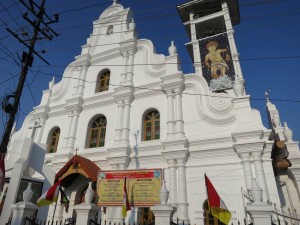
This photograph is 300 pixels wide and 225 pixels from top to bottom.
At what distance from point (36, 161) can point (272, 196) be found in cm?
1060

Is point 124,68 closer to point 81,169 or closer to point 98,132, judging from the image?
point 98,132

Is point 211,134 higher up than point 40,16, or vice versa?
point 40,16

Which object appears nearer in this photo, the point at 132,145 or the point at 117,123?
the point at 132,145

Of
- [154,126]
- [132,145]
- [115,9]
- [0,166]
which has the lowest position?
[0,166]

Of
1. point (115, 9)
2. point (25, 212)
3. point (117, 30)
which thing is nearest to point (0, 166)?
point (25, 212)

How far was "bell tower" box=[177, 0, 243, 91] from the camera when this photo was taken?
587 inches

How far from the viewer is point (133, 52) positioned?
51.8 feet

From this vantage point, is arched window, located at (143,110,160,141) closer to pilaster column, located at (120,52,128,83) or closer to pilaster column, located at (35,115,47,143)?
pilaster column, located at (120,52,128,83)

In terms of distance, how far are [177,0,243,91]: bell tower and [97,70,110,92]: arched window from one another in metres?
6.49

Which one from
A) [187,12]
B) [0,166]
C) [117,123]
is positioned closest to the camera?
[0,166]

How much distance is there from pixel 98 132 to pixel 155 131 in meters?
4.08

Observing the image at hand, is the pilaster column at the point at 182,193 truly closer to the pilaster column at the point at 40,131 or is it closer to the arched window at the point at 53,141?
the arched window at the point at 53,141

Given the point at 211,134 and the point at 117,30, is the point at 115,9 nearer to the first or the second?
the point at 117,30

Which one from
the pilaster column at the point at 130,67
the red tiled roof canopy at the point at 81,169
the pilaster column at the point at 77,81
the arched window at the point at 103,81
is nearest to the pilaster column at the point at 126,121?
the pilaster column at the point at 130,67
